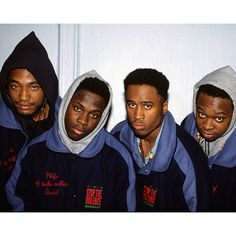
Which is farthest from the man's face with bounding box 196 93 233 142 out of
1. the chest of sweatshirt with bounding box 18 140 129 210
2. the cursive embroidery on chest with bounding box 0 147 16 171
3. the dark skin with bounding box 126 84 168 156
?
the cursive embroidery on chest with bounding box 0 147 16 171

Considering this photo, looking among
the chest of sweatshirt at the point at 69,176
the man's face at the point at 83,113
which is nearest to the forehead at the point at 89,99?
the man's face at the point at 83,113

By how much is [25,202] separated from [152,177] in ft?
1.87

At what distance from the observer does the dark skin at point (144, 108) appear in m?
1.25

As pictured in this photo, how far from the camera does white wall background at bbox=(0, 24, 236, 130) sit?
5.65 ft

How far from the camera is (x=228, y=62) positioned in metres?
1.75

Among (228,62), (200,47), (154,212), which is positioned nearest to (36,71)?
(154,212)

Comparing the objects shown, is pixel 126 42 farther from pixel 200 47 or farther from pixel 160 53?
pixel 200 47

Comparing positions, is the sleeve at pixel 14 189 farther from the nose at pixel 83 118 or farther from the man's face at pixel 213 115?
the man's face at pixel 213 115

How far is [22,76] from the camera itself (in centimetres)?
136

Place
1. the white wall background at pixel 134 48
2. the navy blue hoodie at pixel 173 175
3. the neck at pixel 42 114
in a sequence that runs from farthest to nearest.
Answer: the white wall background at pixel 134 48
the neck at pixel 42 114
the navy blue hoodie at pixel 173 175

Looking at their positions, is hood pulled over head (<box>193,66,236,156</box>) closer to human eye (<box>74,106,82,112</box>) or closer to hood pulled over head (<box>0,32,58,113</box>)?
human eye (<box>74,106,82,112</box>)
